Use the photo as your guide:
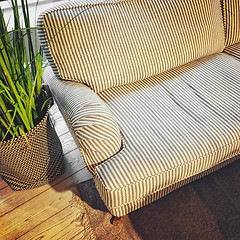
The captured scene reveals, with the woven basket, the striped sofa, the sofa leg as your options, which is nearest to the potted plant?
the woven basket

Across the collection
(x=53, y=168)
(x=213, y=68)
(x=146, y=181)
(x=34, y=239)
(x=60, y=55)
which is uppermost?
(x=60, y=55)

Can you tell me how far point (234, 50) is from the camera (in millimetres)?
1481

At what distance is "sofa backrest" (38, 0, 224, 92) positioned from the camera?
1.08 metres

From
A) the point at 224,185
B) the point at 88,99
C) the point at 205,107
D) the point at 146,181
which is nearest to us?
the point at 146,181

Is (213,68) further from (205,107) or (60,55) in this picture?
(60,55)

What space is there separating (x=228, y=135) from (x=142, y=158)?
38 centimetres

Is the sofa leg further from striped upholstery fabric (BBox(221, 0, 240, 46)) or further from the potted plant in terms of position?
striped upholstery fabric (BBox(221, 0, 240, 46))

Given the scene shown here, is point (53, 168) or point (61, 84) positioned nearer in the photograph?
point (61, 84)

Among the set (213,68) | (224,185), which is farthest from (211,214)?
(213,68)

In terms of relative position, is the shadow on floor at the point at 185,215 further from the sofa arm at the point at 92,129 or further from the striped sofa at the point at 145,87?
the sofa arm at the point at 92,129

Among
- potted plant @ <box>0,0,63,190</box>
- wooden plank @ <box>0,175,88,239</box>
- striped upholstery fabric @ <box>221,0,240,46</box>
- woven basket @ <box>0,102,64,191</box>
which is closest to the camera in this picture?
potted plant @ <box>0,0,63,190</box>

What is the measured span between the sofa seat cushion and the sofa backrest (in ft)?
0.37

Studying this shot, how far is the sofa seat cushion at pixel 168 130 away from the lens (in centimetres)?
90

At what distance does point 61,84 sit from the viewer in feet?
3.73
